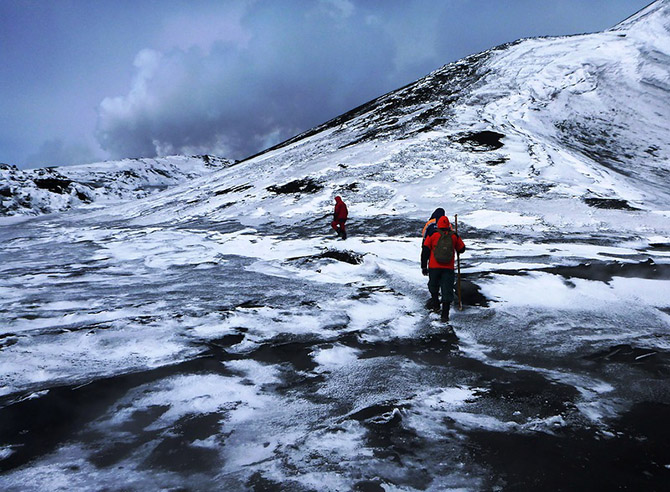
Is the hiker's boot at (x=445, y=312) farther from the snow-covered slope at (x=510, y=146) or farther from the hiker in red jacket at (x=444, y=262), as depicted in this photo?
the snow-covered slope at (x=510, y=146)

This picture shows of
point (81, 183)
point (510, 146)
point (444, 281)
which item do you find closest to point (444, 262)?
point (444, 281)

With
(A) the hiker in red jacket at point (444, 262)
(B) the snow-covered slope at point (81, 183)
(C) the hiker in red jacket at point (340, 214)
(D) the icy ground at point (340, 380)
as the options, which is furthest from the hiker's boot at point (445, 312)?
(B) the snow-covered slope at point (81, 183)

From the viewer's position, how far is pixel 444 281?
6.39 metres

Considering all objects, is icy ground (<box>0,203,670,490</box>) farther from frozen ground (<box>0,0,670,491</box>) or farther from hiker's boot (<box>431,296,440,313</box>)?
hiker's boot (<box>431,296,440,313</box>)

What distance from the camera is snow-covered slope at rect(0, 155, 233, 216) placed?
35125 mm

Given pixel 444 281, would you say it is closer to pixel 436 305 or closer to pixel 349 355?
pixel 436 305

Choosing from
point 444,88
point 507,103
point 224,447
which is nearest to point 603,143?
point 507,103

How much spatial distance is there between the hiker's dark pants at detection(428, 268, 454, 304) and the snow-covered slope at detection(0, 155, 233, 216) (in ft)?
127

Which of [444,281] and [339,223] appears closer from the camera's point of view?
[444,281]

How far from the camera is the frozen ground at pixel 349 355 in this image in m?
3.22

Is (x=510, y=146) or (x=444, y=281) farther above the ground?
(x=510, y=146)

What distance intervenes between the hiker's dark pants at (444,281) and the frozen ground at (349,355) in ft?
1.36

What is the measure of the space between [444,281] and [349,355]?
212 centimetres

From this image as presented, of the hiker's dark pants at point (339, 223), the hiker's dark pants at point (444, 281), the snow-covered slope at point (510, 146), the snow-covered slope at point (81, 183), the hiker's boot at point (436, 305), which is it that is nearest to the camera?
the hiker's dark pants at point (444, 281)
